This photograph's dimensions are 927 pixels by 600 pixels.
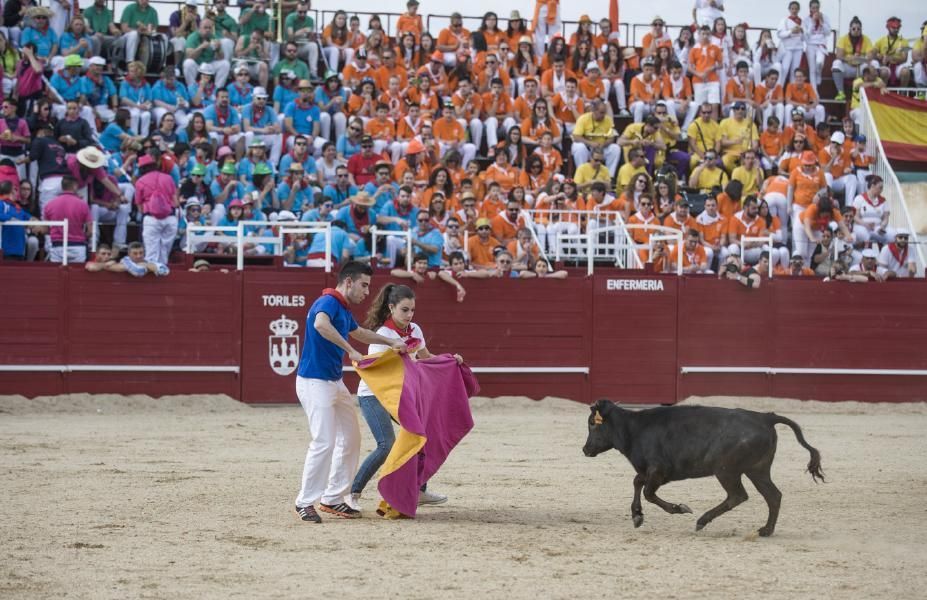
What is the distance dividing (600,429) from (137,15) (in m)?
12.7

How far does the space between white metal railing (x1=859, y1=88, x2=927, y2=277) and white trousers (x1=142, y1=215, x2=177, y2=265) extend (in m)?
9.50

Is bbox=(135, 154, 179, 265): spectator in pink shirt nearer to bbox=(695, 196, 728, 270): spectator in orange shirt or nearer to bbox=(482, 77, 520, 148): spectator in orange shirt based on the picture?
bbox=(482, 77, 520, 148): spectator in orange shirt

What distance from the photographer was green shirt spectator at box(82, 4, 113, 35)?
720 inches

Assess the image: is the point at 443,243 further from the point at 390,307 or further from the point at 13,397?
the point at 390,307

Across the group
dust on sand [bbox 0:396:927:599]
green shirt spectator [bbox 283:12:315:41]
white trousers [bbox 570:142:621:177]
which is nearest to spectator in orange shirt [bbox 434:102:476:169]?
white trousers [bbox 570:142:621:177]

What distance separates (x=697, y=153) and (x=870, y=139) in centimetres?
286

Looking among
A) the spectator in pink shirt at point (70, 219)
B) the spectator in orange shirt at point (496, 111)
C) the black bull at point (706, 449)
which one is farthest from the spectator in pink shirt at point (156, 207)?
the black bull at point (706, 449)

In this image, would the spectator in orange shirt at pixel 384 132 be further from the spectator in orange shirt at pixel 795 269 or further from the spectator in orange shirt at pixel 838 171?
the spectator in orange shirt at pixel 838 171

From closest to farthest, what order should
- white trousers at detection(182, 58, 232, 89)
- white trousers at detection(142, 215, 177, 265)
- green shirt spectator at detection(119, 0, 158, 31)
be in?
white trousers at detection(142, 215, 177, 265) → white trousers at detection(182, 58, 232, 89) → green shirt spectator at detection(119, 0, 158, 31)

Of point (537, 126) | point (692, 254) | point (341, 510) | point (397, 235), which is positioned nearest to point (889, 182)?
point (692, 254)

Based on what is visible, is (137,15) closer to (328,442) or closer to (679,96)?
(679,96)

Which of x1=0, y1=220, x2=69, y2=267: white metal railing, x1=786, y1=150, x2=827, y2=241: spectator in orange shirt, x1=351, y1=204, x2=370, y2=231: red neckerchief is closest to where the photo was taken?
x1=0, y1=220, x2=69, y2=267: white metal railing

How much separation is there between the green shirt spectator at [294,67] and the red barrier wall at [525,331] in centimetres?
421

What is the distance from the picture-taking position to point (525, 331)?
1616 centimetres
